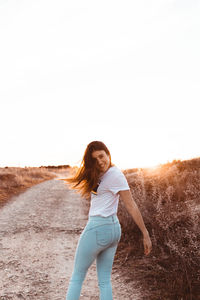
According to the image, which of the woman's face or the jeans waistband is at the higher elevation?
the woman's face

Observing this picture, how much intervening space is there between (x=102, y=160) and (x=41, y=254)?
423 centimetres

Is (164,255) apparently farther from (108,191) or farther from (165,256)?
(108,191)

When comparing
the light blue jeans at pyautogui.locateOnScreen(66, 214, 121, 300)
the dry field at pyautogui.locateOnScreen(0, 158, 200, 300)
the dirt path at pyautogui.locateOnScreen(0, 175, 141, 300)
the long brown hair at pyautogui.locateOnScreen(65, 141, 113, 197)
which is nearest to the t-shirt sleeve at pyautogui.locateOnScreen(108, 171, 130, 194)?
the long brown hair at pyautogui.locateOnScreen(65, 141, 113, 197)

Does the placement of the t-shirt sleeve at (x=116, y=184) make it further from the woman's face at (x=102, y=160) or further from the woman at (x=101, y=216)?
the woman's face at (x=102, y=160)

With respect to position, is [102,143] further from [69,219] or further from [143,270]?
[69,219]

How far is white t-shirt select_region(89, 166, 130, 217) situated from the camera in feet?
8.04

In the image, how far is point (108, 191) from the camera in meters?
2.50

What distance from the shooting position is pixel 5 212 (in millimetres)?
10250

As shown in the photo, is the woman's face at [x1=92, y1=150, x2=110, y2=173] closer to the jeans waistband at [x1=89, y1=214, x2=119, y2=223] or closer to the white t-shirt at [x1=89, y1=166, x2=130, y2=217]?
the white t-shirt at [x1=89, y1=166, x2=130, y2=217]

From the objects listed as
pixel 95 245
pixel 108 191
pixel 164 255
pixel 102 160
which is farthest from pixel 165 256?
pixel 102 160

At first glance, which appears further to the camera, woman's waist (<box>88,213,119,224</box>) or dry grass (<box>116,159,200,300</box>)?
dry grass (<box>116,159,200,300</box>)

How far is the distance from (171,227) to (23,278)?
2946mm

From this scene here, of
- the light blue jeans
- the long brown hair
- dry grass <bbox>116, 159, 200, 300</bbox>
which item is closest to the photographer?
the light blue jeans

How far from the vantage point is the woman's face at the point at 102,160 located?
8.41 feet
